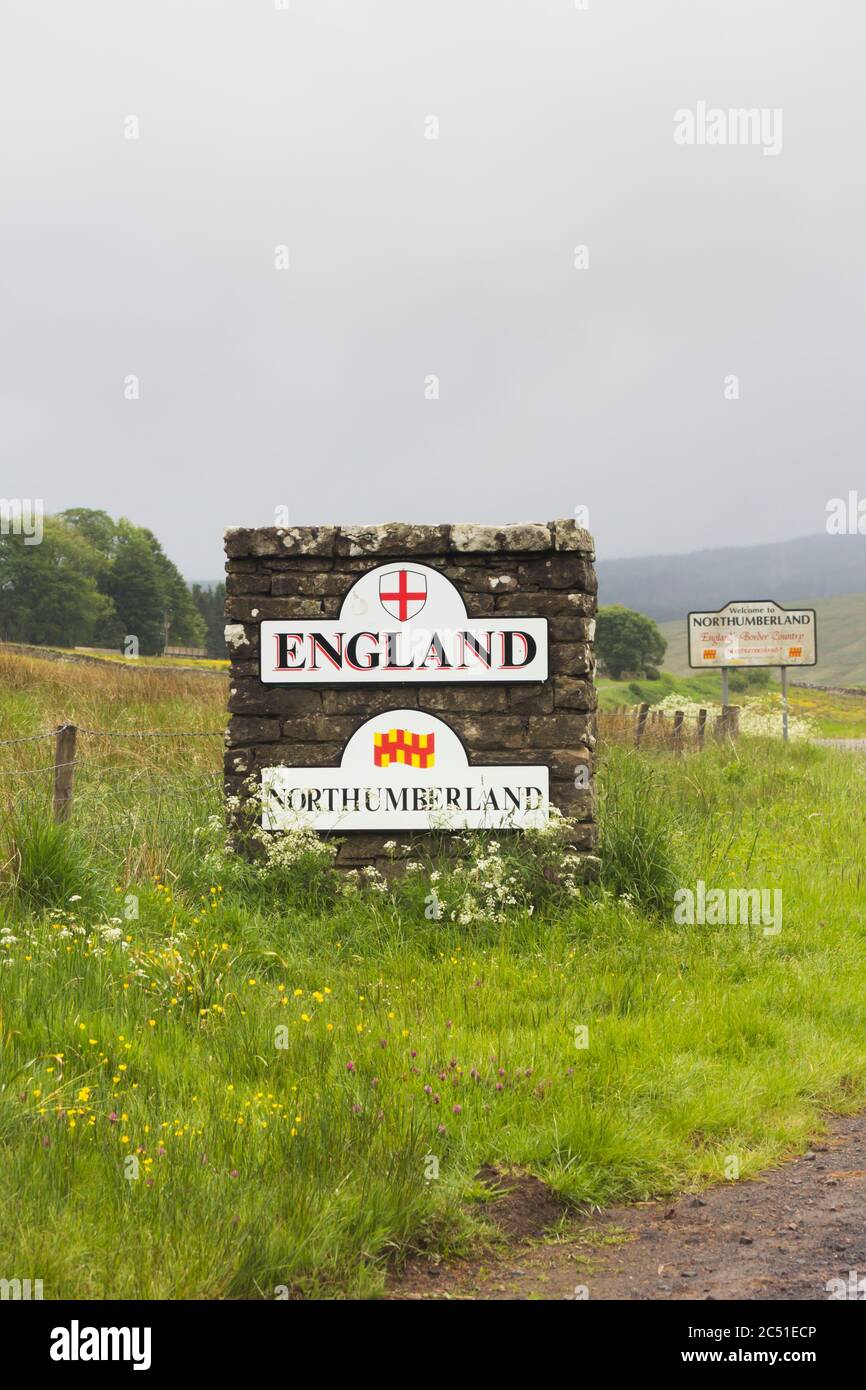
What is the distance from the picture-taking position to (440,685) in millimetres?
8930

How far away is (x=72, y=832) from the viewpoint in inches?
323

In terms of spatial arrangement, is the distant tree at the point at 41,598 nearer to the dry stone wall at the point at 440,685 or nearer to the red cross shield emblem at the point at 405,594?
the dry stone wall at the point at 440,685

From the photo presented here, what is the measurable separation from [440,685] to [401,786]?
2.61 ft

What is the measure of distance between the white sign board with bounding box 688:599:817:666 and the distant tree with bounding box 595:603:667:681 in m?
70.0

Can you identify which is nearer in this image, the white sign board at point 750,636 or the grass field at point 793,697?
the white sign board at point 750,636

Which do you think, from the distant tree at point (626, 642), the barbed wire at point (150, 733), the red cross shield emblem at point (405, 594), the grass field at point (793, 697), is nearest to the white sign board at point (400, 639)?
the red cross shield emblem at point (405, 594)

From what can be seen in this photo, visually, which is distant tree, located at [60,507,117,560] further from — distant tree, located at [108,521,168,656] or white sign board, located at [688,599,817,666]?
white sign board, located at [688,599,817,666]

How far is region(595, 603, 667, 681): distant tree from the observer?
99.0m

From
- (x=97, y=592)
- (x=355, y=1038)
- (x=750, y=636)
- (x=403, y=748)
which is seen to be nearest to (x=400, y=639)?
(x=403, y=748)

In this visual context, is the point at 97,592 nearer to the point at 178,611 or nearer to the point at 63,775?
the point at 178,611

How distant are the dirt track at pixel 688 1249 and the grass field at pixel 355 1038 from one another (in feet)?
0.49

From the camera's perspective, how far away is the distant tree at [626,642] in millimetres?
99000
